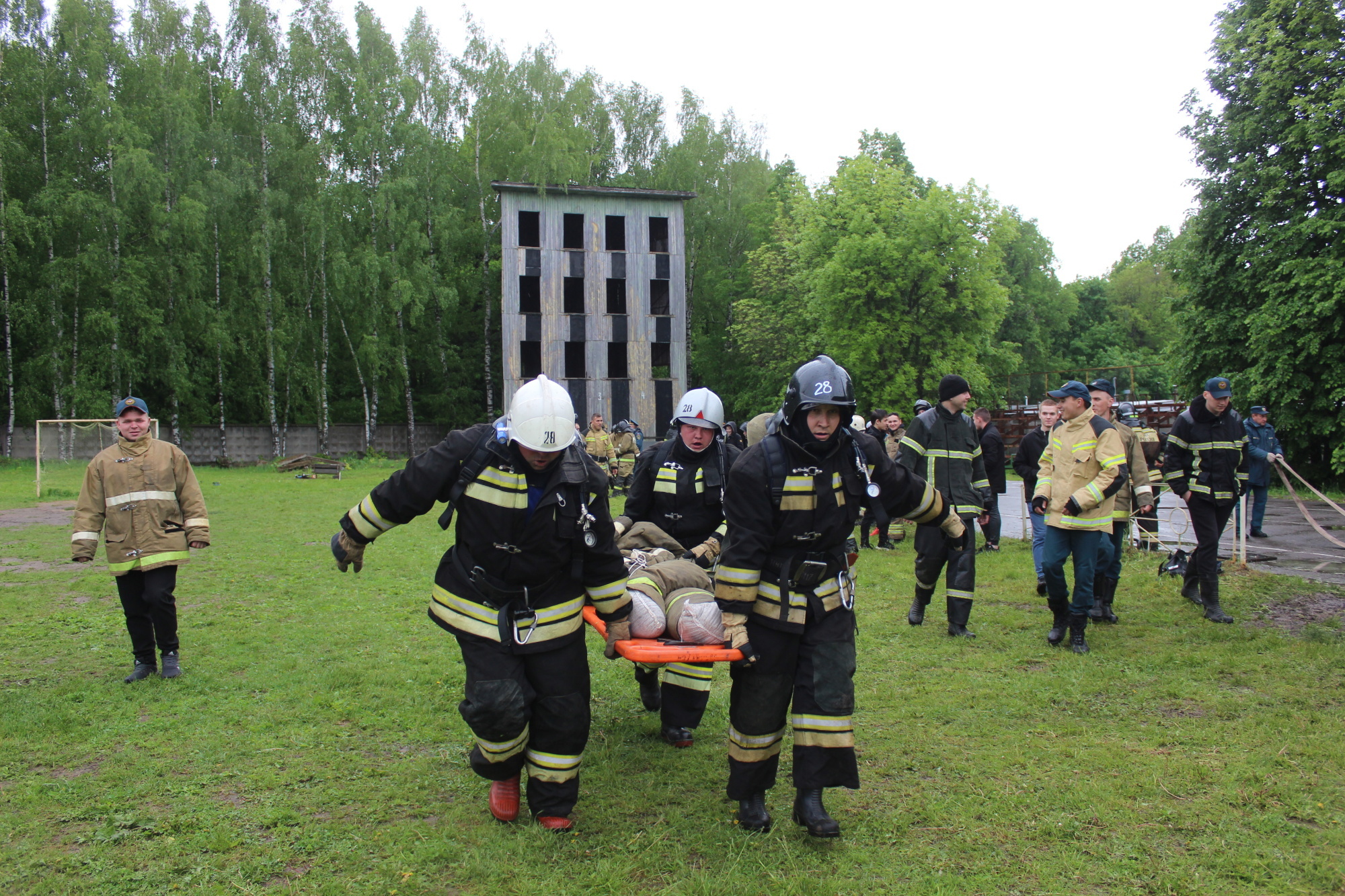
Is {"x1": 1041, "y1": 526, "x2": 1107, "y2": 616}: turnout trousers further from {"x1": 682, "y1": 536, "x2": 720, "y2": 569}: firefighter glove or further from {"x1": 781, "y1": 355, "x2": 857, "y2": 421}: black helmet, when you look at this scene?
{"x1": 781, "y1": 355, "x2": 857, "y2": 421}: black helmet

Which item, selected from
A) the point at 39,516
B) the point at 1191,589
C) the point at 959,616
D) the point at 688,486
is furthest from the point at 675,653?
the point at 39,516

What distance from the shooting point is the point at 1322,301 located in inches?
780

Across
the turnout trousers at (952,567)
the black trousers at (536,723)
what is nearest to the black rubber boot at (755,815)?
the black trousers at (536,723)

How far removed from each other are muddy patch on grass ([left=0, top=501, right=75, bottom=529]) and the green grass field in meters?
9.58

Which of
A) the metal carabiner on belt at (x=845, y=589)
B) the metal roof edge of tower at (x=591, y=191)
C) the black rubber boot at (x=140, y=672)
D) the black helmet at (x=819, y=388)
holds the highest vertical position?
the metal roof edge of tower at (x=591, y=191)

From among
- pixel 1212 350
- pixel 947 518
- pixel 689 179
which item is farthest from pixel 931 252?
pixel 947 518

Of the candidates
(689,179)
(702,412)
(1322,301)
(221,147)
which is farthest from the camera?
(689,179)

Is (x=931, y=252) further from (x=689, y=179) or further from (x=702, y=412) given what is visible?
(x=702, y=412)

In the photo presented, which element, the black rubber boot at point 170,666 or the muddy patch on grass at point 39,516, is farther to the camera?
the muddy patch on grass at point 39,516

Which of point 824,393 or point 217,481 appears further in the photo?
point 217,481

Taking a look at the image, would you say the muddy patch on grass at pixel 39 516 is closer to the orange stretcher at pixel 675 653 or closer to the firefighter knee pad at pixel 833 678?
the orange stretcher at pixel 675 653

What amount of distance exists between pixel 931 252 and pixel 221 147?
93.2 feet

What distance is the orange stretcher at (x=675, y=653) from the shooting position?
13.4 feet

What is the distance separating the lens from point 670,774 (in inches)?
200
